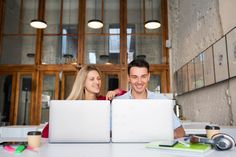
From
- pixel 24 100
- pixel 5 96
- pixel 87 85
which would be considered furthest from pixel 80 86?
pixel 5 96

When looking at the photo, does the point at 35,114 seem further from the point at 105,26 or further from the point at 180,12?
the point at 180,12

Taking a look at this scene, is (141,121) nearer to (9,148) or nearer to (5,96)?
(9,148)

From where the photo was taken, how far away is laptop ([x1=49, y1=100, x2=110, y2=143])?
0.99 metres

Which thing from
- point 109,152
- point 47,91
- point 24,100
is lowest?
point 109,152

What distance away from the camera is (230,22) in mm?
2014

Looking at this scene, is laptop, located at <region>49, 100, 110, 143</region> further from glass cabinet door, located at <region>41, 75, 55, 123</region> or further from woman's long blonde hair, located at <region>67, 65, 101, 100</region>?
glass cabinet door, located at <region>41, 75, 55, 123</region>

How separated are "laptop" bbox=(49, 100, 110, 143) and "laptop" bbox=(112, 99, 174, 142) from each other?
0.16 feet

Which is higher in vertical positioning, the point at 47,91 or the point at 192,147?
the point at 47,91

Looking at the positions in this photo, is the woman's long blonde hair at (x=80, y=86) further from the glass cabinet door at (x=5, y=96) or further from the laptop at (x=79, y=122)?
the glass cabinet door at (x=5, y=96)

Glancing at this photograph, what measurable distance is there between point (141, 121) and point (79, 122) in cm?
28

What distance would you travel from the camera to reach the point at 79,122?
39.0 inches

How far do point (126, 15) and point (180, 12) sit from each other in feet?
4.44

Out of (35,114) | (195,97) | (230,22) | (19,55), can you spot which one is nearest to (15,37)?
(19,55)

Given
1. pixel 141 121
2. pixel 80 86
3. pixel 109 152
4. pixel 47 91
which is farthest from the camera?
pixel 47 91
